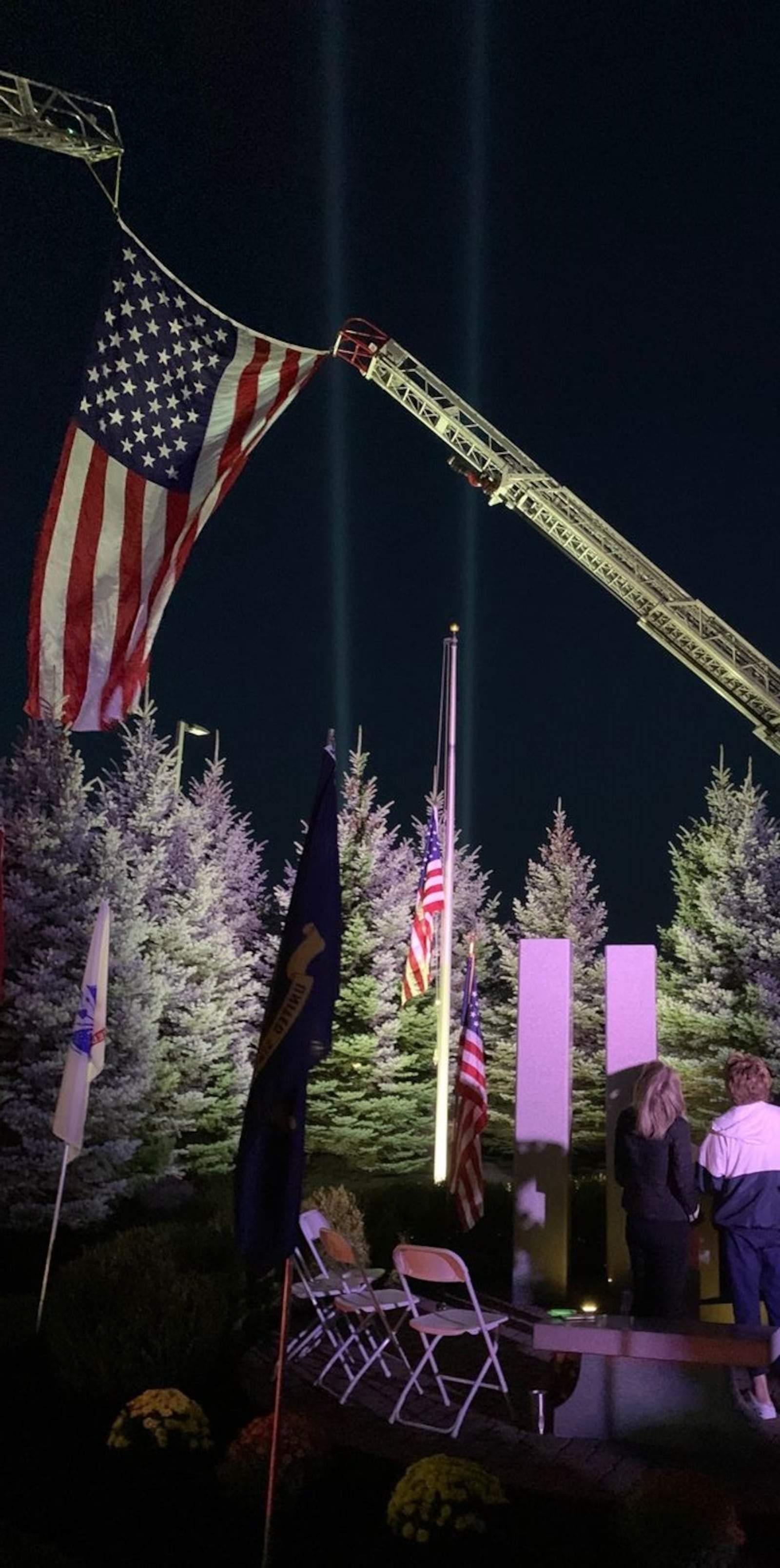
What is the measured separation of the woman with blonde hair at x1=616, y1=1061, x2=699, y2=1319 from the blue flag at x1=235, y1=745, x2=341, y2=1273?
10.9ft

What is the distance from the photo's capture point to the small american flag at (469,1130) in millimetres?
11031

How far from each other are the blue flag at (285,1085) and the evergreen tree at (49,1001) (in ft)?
40.1

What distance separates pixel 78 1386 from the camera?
7602mm

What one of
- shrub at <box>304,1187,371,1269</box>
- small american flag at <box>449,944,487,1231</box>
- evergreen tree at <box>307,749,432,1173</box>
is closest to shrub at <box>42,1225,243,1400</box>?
shrub at <box>304,1187,371,1269</box>

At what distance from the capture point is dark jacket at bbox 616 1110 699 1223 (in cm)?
762

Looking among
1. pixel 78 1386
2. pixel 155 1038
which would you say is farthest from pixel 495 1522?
pixel 155 1038

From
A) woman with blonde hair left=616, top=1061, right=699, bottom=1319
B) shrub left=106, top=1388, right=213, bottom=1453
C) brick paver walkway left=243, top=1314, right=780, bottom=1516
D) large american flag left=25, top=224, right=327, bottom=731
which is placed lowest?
brick paver walkway left=243, top=1314, right=780, bottom=1516

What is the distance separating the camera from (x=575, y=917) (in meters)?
35.0

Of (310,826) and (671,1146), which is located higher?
(310,826)

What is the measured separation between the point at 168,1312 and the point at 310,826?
13.9ft

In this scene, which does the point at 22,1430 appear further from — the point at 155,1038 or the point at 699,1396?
the point at 155,1038

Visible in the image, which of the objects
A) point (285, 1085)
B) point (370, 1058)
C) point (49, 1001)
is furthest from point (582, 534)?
point (370, 1058)

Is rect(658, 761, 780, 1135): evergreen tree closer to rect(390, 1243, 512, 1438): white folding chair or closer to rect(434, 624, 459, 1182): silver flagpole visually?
rect(434, 624, 459, 1182): silver flagpole

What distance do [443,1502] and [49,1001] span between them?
12651mm
